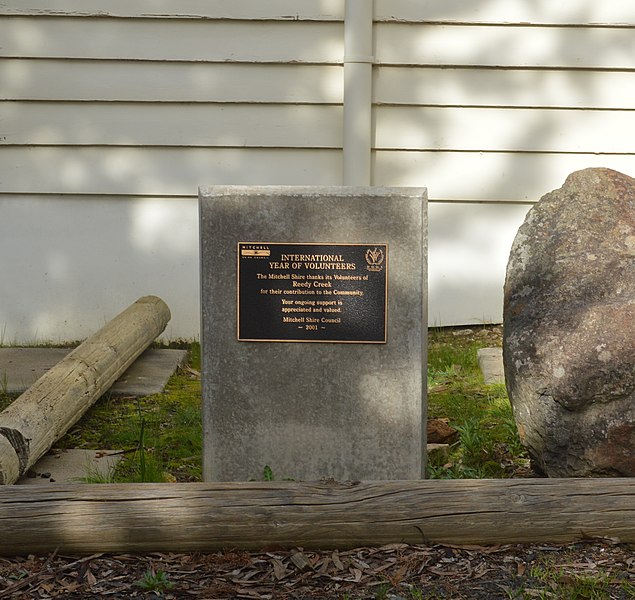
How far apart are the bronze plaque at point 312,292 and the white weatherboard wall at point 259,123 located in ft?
9.40

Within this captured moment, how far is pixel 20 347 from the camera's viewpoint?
290 inches

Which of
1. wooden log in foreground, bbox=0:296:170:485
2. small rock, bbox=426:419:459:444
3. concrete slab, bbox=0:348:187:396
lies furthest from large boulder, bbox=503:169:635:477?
concrete slab, bbox=0:348:187:396

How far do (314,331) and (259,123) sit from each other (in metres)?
3.09

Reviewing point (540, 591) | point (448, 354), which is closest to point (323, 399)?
point (540, 591)

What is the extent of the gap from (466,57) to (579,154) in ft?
3.44

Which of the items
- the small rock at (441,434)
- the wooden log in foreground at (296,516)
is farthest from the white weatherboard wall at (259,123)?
the wooden log in foreground at (296,516)

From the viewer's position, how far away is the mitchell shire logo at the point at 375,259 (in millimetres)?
4414

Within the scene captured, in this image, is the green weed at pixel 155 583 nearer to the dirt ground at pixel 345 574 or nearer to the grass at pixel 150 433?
the dirt ground at pixel 345 574

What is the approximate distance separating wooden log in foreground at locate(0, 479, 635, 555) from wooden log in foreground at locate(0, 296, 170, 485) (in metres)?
0.72

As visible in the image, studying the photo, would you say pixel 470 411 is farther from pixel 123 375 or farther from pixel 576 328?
pixel 123 375

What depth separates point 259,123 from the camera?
23.7 ft

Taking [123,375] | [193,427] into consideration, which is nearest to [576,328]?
[193,427]

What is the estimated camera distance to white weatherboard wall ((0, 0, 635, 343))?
280 inches

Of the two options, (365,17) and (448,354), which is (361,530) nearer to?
(448,354)
